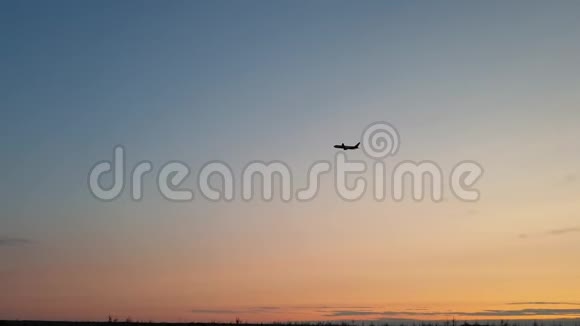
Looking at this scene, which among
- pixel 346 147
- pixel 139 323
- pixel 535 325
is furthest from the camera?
pixel 346 147

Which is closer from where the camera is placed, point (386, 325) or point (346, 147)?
point (386, 325)

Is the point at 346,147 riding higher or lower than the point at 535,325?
higher

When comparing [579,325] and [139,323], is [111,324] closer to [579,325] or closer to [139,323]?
[139,323]

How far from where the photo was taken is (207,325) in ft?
505

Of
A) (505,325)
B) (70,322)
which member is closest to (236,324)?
(70,322)

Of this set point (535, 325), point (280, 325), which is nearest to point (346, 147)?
point (280, 325)

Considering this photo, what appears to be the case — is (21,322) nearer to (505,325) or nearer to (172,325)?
(172,325)

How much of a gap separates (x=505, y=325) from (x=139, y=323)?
55.3 metres

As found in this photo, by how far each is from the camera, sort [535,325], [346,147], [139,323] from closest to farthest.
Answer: [535,325], [139,323], [346,147]

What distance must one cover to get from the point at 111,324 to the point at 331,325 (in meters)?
33.8

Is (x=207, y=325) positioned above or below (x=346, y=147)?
below

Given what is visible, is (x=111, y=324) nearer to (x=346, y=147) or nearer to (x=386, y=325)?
(x=386, y=325)

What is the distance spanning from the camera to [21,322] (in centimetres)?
15175

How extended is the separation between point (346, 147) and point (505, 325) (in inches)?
2447
